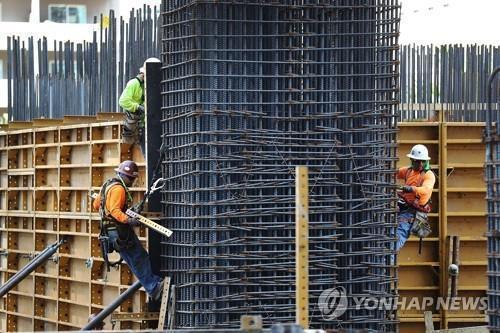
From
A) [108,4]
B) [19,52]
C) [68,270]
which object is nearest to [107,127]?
[68,270]

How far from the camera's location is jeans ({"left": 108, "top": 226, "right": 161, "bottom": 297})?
51.6 ft

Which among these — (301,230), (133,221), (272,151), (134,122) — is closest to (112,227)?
(133,221)

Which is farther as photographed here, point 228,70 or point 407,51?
point 407,51

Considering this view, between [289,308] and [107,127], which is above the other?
[107,127]

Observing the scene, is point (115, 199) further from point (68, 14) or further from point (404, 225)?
point (68, 14)

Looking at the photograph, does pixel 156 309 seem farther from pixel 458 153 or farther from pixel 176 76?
pixel 458 153

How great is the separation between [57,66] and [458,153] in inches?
307

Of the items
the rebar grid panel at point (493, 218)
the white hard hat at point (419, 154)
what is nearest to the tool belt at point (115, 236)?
the white hard hat at point (419, 154)

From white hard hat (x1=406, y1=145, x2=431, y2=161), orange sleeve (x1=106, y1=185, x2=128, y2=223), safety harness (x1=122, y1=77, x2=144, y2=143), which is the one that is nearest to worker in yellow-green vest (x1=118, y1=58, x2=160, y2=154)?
safety harness (x1=122, y1=77, x2=144, y2=143)

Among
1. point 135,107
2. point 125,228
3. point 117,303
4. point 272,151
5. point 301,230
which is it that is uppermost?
point 135,107

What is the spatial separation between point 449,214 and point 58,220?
6.10 metres

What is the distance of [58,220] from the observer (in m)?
20.4

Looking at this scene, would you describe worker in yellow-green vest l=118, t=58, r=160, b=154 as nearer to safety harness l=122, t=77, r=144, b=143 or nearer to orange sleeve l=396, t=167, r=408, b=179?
safety harness l=122, t=77, r=144, b=143

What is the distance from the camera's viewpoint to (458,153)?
20.0 metres
